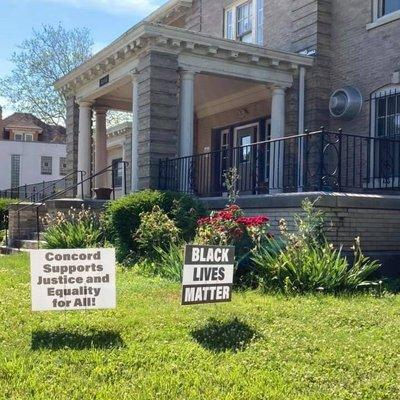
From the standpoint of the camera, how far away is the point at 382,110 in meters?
12.2

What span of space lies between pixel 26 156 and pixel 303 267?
45305mm

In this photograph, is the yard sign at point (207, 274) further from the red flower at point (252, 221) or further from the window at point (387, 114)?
the window at point (387, 114)

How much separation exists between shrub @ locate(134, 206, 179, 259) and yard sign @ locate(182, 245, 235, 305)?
3.78 metres

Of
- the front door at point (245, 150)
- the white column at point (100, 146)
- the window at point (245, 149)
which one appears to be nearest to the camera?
the front door at point (245, 150)

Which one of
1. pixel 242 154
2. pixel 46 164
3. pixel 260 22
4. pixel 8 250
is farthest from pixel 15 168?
pixel 260 22

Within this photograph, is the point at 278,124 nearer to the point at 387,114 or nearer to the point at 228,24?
the point at 387,114

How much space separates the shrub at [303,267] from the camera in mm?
7363

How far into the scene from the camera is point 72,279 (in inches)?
206

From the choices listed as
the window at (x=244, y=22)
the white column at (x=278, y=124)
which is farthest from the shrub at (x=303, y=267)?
the window at (x=244, y=22)

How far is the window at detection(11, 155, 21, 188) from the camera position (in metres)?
49.3

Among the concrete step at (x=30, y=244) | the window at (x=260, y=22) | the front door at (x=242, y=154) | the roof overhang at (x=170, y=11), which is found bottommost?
the concrete step at (x=30, y=244)

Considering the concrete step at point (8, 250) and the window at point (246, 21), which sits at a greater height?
the window at point (246, 21)

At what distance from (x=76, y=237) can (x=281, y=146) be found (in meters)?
5.15

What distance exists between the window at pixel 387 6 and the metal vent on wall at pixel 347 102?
167 cm
